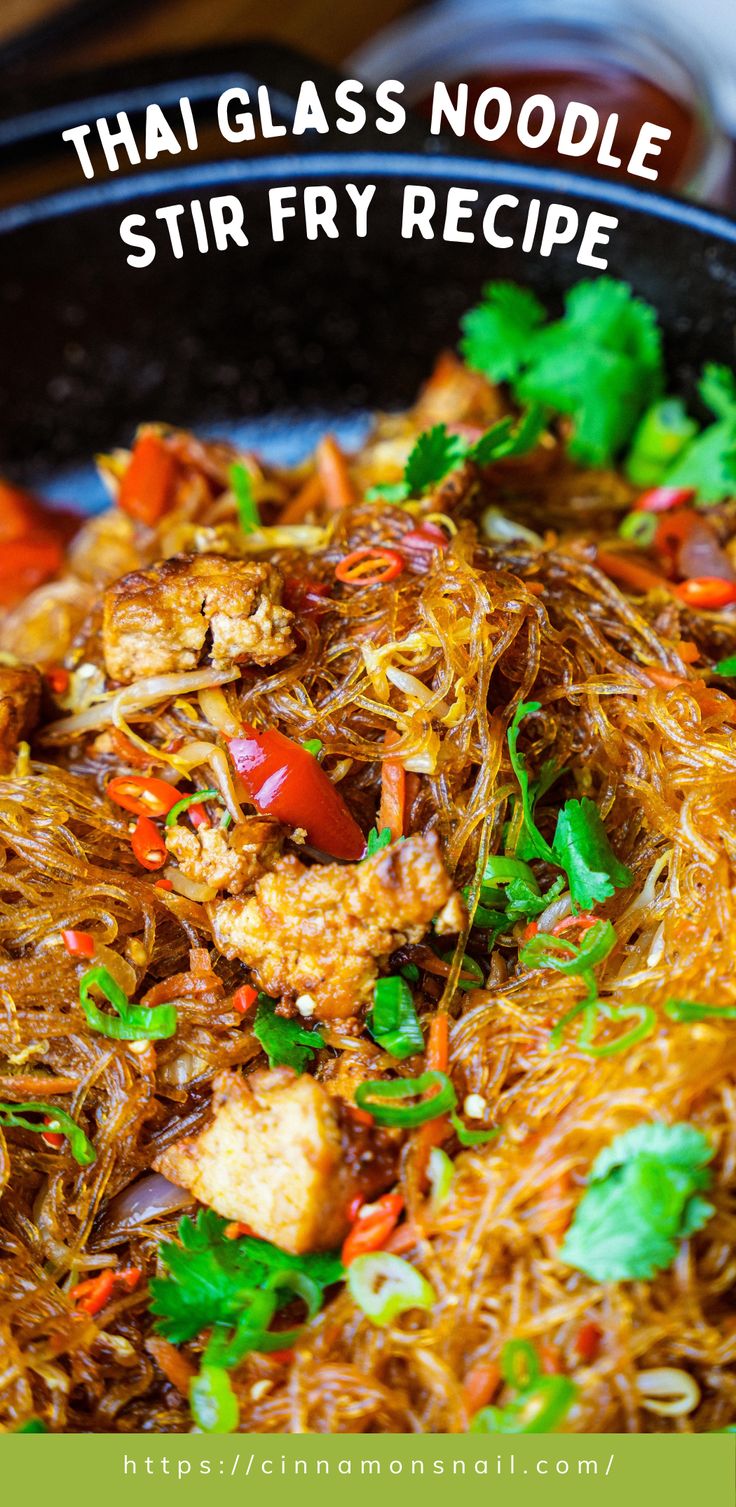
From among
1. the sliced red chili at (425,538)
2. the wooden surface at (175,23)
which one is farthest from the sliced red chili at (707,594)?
the wooden surface at (175,23)

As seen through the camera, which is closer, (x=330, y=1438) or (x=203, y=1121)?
(x=330, y=1438)

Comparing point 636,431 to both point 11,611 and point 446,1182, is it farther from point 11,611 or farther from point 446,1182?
point 446,1182

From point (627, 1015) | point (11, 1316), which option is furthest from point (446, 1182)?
point (11, 1316)

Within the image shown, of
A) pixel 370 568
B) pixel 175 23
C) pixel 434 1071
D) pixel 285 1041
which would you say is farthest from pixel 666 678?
pixel 175 23

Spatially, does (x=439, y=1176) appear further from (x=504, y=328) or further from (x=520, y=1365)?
(x=504, y=328)

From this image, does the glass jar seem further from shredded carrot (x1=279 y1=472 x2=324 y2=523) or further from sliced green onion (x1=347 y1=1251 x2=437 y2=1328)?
sliced green onion (x1=347 y1=1251 x2=437 y2=1328)

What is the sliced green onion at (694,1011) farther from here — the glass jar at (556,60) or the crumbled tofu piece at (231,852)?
the glass jar at (556,60)
